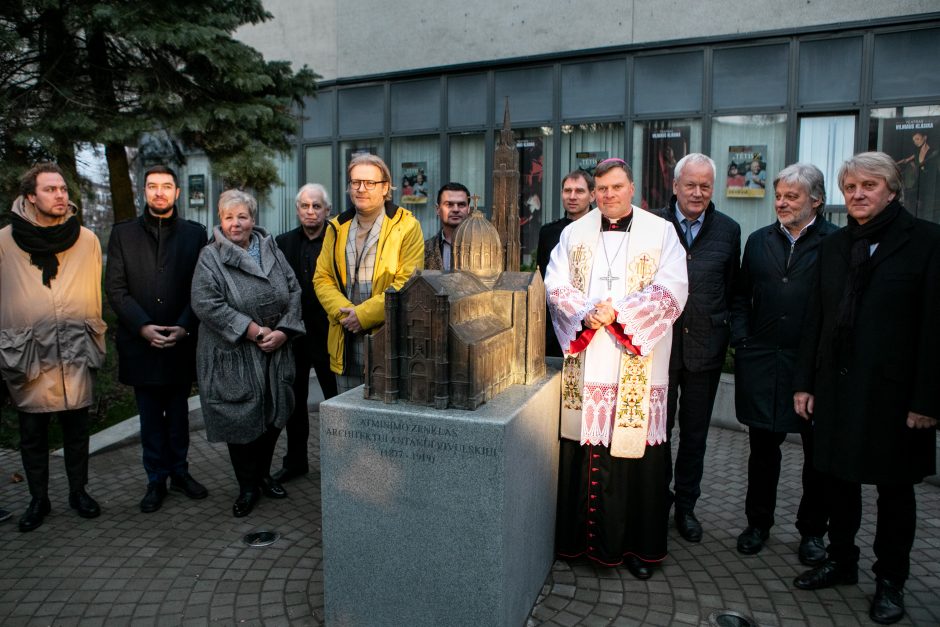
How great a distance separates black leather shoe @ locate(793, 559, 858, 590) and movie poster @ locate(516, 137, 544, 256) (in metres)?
7.59

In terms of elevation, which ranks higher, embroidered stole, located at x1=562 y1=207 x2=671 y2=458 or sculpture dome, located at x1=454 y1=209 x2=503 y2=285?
sculpture dome, located at x1=454 y1=209 x2=503 y2=285

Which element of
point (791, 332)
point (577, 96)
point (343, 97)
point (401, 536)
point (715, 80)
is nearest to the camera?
point (401, 536)

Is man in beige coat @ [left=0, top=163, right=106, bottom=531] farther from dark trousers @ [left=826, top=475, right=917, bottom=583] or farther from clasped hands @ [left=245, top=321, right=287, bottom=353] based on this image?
dark trousers @ [left=826, top=475, right=917, bottom=583]

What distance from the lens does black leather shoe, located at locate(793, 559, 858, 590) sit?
3.97m

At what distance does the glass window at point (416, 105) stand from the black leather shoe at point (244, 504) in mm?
8268

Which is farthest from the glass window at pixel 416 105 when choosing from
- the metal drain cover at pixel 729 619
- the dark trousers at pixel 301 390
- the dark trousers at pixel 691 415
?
the metal drain cover at pixel 729 619

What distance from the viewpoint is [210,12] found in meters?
8.19

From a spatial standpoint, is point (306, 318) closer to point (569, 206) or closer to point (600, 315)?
point (569, 206)

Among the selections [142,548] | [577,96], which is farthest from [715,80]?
[142,548]

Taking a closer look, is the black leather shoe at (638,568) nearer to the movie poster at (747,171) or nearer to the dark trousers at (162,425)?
the dark trousers at (162,425)

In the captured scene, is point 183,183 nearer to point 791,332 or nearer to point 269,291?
point 269,291

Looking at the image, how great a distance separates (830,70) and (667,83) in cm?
211

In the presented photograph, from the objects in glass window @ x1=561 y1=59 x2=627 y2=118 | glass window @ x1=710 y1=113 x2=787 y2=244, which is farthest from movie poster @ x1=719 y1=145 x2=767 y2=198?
glass window @ x1=561 y1=59 x2=627 y2=118

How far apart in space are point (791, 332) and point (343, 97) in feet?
33.8
